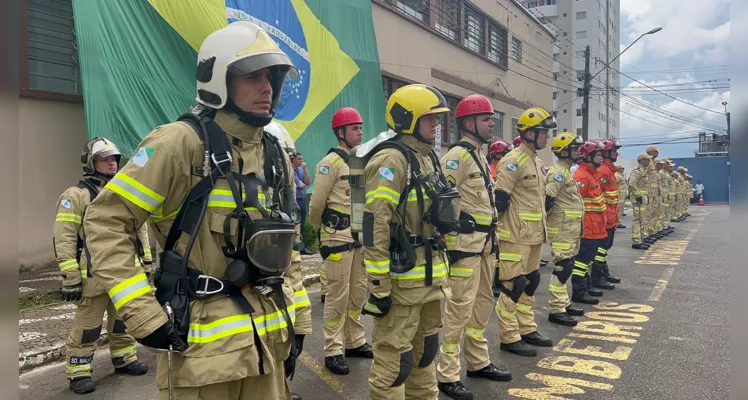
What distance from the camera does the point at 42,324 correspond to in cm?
580

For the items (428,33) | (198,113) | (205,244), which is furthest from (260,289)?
(428,33)

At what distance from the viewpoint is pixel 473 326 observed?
186 inches

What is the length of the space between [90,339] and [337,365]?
228cm

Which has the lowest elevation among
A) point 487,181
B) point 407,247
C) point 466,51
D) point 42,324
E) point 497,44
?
point 42,324

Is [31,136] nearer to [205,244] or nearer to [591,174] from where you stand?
[205,244]

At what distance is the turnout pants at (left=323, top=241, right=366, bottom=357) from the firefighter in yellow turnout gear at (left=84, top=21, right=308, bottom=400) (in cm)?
263

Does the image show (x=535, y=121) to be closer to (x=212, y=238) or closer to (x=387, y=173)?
(x=387, y=173)

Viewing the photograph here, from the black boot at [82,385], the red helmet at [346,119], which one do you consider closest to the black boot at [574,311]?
the red helmet at [346,119]

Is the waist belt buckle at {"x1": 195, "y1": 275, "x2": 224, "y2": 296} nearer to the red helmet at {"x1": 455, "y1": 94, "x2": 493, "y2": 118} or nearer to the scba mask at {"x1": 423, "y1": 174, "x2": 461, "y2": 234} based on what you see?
the scba mask at {"x1": 423, "y1": 174, "x2": 461, "y2": 234}

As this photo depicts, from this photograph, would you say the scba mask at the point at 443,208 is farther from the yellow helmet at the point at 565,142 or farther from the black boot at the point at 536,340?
the yellow helmet at the point at 565,142

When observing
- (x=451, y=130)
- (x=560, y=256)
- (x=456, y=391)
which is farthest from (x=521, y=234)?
(x=451, y=130)

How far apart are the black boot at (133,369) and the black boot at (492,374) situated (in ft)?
10.6

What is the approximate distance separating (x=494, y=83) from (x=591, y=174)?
655 inches

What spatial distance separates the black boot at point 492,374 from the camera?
4609 millimetres
